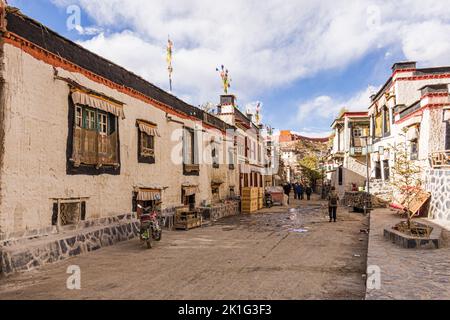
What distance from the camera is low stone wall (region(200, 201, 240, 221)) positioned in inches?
765

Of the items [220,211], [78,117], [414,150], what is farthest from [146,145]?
[414,150]

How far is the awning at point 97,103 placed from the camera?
411 inches

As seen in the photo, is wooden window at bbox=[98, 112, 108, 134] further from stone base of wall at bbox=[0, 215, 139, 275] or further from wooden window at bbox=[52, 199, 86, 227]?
stone base of wall at bbox=[0, 215, 139, 275]

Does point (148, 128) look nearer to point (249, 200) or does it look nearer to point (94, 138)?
point (94, 138)

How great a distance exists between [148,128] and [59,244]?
639 centimetres

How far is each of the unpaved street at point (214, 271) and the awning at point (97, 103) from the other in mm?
4370

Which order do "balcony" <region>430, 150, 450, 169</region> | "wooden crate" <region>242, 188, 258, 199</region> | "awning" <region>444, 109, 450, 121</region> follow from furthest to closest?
"wooden crate" <region>242, 188, 258, 199</region>, "awning" <region>444, 109, 450, 121</region>, "balcony" <region>430, 150, 450, 169</region>

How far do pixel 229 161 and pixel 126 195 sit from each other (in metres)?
13.3

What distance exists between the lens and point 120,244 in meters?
11.8

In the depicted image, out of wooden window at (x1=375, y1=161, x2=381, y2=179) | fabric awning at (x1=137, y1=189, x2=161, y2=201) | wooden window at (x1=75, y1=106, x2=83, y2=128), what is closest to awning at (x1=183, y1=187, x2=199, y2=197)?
fabric awning at (x1=137, y1=189, x2=161, y2=201)

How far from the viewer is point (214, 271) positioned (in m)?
8.00

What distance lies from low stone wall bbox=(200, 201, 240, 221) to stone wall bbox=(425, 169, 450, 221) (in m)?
10.4
